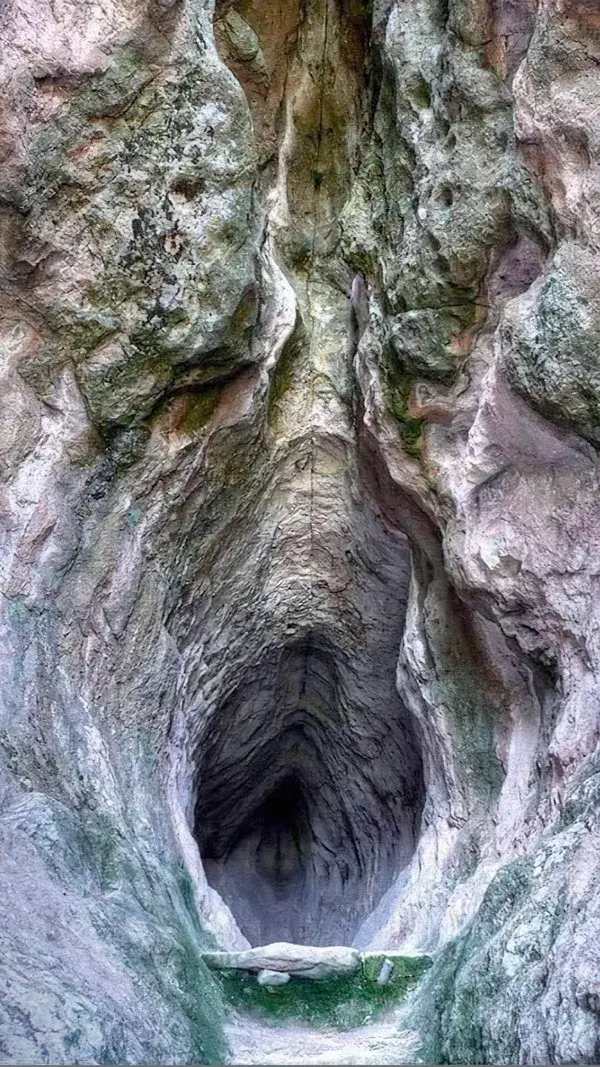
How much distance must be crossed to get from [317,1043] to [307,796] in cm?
393

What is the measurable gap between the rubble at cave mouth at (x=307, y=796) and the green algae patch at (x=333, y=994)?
1948 millimetres

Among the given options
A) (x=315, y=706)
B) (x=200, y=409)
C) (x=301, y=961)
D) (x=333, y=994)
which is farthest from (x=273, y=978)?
(x=315, y=706)

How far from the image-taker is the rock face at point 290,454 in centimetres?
330

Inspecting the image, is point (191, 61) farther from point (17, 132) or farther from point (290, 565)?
point (290, 565)

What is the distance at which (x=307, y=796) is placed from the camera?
301 inches

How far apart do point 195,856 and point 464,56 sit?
14.5ft

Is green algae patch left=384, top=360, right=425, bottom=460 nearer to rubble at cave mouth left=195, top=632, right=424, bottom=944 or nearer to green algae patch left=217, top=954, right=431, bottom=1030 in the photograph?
rubble at cave mouth left=195, top=632, right=424, bottom=944

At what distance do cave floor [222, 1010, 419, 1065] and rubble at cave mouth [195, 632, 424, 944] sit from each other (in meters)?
2.11

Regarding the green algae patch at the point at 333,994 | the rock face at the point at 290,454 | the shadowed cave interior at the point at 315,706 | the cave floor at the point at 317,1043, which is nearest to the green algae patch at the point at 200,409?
the rock face at the point at 290,454

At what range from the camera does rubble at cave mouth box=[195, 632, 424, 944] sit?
6.15 meters

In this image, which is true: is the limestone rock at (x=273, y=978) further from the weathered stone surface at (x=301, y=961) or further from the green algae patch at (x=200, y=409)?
the green algae patch at (x=200, y=409)

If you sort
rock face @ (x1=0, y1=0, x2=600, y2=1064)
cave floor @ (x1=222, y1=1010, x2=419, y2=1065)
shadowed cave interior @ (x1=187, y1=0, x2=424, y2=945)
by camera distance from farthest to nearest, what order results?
shadowed cave interior @ (x1=187, y1=0, x2=424, y2=945)
cave floor @ (x1=222, y1=1010, x2=419, y2=1065)
rock face @ (x1=0, y1=0, x2=600, y2=1064)

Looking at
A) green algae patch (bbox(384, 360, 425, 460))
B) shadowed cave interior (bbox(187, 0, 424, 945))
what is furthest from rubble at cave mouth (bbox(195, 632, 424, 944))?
green algae patch (bbox(384, 360, 425, 460))

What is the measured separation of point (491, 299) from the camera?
4.20 metres
